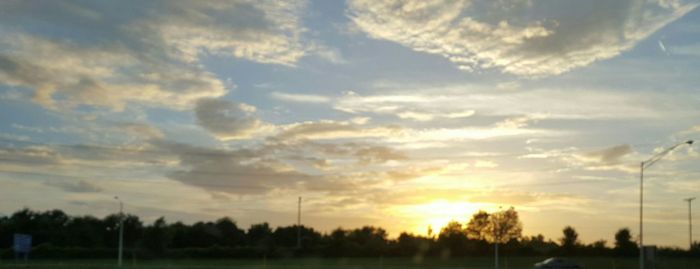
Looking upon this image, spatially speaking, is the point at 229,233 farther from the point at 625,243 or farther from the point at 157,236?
the point at 625,243

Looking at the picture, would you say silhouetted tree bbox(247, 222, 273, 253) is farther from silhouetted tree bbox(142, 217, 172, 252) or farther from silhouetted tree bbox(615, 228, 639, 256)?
silhouetted tree bbox(615, 228, 639, 256)

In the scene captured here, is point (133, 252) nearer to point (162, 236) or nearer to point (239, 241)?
point (162, 236)

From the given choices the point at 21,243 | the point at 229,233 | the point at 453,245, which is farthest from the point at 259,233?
the point at 21,243

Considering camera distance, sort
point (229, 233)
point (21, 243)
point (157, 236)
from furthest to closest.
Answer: point (229, 233), point (157, 236), point (21, 243)

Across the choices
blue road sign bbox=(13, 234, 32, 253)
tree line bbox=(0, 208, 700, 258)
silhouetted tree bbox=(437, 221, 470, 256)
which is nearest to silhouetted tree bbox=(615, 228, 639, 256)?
tree line bbox=(0, 208, 700, 258)

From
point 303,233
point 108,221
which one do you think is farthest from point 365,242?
point 108,221

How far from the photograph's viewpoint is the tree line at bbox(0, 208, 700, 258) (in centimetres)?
12000

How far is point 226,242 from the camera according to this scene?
148250mm

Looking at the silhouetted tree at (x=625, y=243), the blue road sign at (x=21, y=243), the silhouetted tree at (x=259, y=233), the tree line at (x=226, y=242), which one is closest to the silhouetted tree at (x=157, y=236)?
the tree line at (x=226, y=242)

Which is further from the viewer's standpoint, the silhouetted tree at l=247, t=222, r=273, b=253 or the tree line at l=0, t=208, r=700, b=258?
the silhouetted tree at l=247, t=222, r=273, b=253

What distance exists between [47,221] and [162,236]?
2394 cm

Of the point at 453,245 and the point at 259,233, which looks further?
the point at 259,233

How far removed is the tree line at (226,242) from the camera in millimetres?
120000

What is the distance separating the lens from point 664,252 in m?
130
